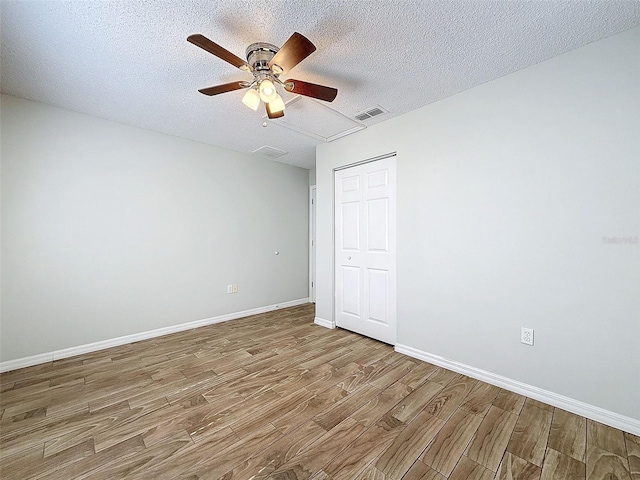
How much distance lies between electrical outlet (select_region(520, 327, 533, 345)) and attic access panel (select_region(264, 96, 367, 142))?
2.56m

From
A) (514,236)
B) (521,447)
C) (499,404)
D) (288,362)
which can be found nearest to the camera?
(521,447)

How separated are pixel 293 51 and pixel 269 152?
103 inches

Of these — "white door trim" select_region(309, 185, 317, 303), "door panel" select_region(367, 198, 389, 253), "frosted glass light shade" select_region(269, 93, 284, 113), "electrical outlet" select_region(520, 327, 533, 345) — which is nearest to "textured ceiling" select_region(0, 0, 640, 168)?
"frosted glass light shade" select_region(269, 93, 284, 113)

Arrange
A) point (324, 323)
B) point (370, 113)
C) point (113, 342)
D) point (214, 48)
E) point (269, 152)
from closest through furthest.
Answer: point (214, 48) < point (370, 113) < point (113, 342) < point (324, 323) < point (269, 152)

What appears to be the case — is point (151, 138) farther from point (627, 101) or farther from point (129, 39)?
point (627, 101)

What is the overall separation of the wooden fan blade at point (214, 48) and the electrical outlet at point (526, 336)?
2.82m

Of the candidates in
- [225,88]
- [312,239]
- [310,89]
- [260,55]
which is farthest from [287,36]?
[312,239]

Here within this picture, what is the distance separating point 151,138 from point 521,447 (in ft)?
14.7

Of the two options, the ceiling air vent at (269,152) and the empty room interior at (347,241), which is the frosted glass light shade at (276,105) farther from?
the ceiling air vent at (269,152)

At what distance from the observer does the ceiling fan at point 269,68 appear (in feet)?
4.91

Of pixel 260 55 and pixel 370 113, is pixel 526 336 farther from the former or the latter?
pixel 260 55

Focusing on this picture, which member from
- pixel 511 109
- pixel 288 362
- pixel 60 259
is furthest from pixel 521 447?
pixel 60 259

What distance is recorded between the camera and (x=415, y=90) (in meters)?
2.34

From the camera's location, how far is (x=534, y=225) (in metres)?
1.97
